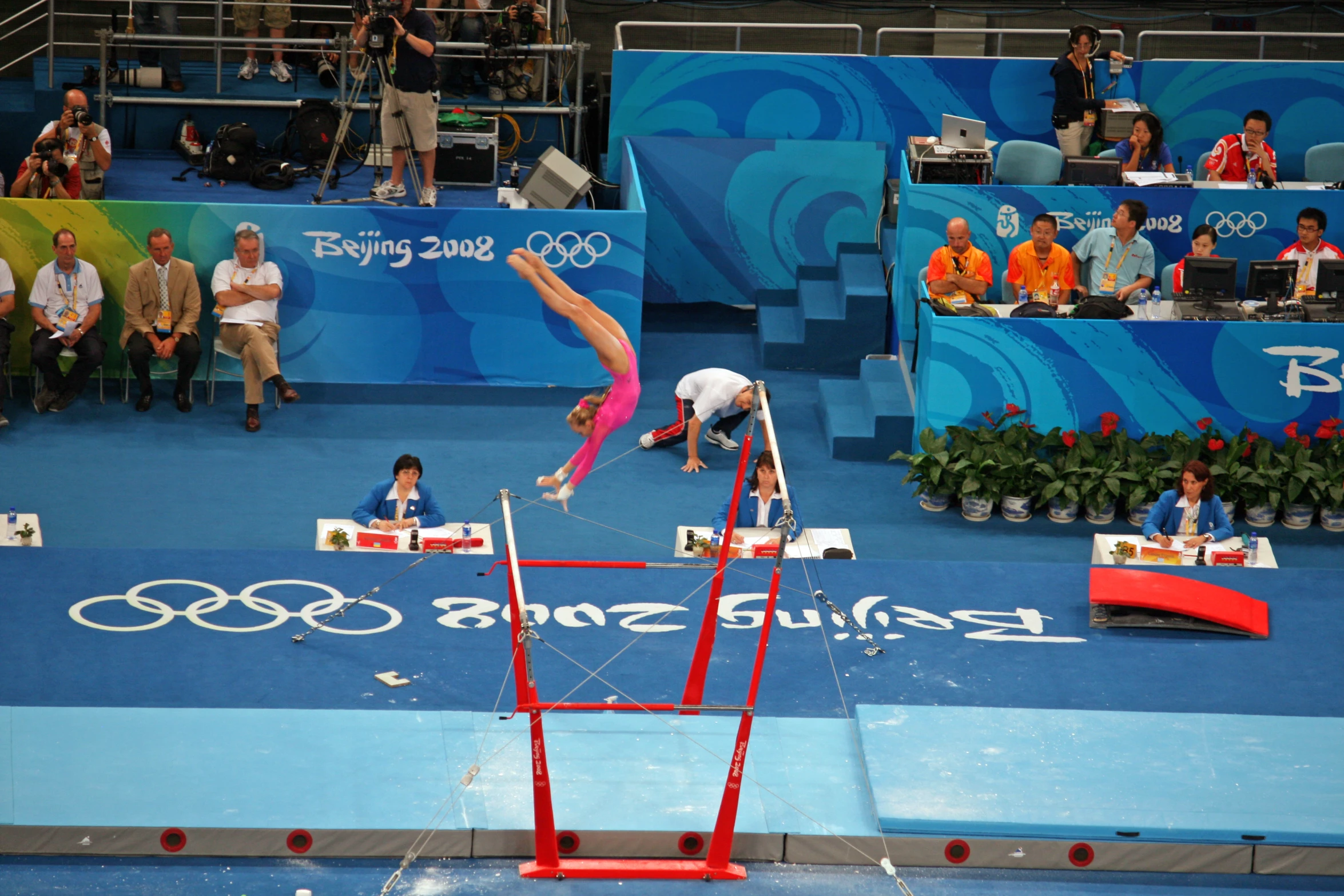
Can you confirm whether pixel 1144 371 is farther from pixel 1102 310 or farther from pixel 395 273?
pixel 395 273

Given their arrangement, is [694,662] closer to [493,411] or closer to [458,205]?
[493,411]

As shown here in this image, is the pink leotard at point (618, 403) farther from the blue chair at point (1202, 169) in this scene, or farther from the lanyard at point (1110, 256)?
the blue chair at point (1202, 169)

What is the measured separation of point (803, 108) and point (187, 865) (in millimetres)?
8758

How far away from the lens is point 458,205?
12430 millimetres

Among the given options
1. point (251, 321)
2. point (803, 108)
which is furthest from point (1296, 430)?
point (251, 321)

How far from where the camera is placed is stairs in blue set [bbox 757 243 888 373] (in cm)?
1273

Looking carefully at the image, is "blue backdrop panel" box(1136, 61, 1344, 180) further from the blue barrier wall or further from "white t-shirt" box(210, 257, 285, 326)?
"white t-shirt" box(210, 257, 285, 326)

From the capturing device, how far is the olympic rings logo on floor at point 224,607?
8.43m

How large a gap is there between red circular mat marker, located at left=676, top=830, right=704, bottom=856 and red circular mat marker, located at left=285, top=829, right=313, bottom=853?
1.53 m

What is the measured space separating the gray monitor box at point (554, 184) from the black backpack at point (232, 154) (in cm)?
234

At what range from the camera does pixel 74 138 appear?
39.3ft

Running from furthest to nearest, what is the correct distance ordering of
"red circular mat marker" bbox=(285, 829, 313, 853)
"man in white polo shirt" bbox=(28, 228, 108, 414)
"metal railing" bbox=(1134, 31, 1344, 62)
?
"metal railing" bbox=(1134, 31, 1344, 62) < "man in white polo shirt" bbox=(28, 228, 108, 414) < "red circular mat marker" bbox=(285, 829, 313, 853)

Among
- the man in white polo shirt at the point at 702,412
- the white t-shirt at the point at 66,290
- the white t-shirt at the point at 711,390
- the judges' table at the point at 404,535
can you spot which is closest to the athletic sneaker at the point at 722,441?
the man in white polo shirt at the point at 702,412

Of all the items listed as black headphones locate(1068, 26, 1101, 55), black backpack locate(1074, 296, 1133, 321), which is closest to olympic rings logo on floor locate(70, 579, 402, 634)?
black backpack locate(1074, 296, 1133, 321)
